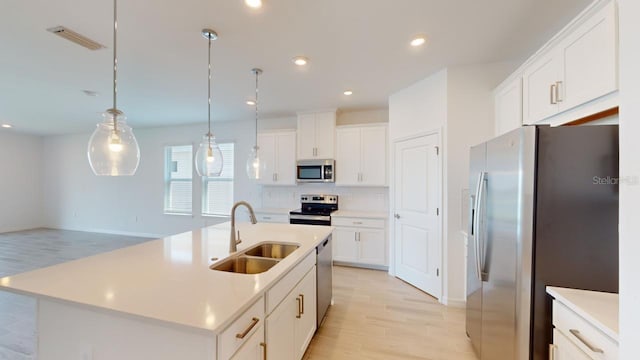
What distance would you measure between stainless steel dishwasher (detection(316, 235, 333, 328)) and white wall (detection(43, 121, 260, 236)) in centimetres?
312

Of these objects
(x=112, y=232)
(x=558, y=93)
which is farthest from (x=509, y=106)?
A: (x=112, y=232)

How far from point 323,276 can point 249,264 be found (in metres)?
0.85

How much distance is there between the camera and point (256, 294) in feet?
3.89

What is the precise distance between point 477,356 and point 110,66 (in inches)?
181

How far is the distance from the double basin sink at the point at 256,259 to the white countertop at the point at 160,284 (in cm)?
8

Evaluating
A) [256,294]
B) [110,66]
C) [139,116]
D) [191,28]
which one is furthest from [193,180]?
[256,294]

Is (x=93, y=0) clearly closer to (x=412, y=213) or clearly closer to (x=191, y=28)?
(x=191, y=28)

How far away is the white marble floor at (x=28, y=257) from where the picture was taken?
2.20 m

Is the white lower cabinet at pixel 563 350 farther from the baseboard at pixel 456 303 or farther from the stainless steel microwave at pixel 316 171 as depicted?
the stainless steel microwave at pixel 316 171

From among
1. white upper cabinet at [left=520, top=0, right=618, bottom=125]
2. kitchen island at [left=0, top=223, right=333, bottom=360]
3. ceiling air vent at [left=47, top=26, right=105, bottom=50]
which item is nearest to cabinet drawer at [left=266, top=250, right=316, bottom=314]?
kitchen island at [left=0, top=223, right=333, bottom=360]

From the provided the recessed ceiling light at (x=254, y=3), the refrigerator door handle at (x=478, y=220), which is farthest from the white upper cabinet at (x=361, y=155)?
the recessed ceiling light at (x=254, y=3)

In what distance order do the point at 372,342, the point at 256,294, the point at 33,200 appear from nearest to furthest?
the point at 256,294
the point at 372,342
the point at 33,200

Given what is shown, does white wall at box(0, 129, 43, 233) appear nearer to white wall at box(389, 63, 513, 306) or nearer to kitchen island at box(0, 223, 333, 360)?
kitchen island at box(0, 223, 333, 360)

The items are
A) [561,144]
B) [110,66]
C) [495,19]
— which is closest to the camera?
[561,144]
